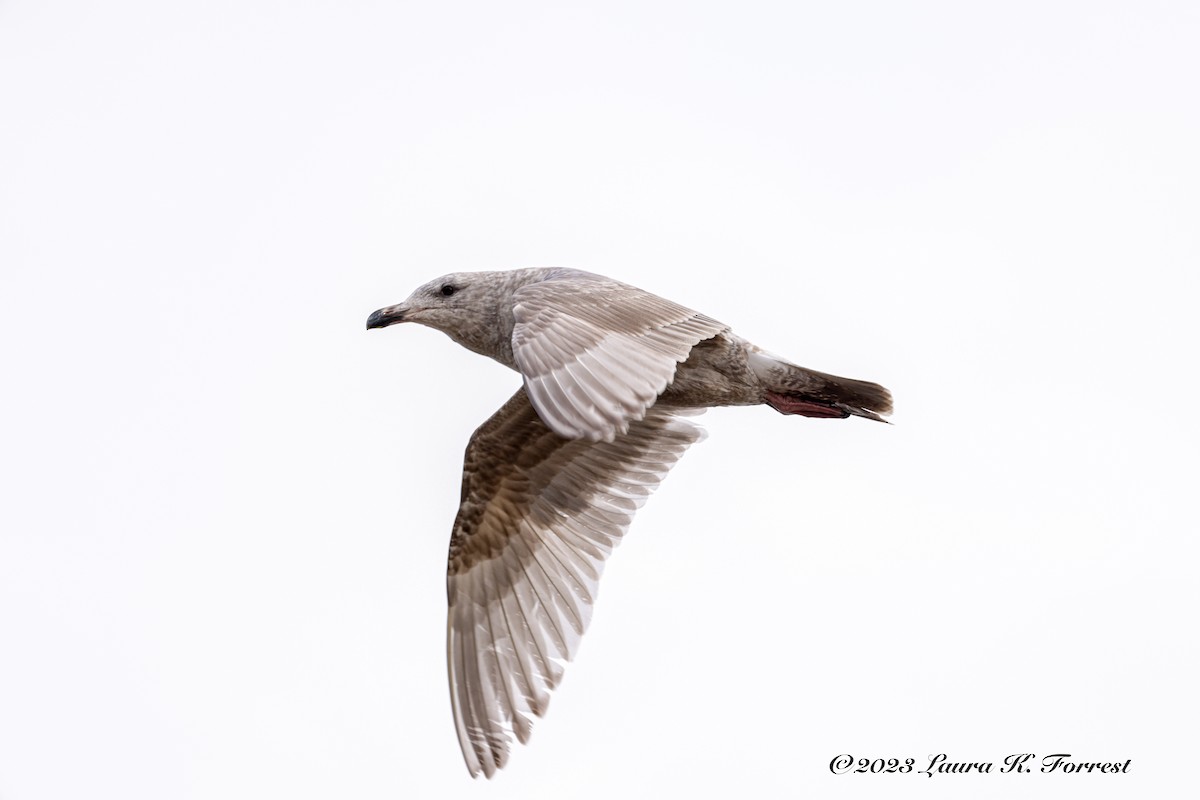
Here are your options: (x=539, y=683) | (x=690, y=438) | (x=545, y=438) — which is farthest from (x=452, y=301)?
(x=539, y=683)

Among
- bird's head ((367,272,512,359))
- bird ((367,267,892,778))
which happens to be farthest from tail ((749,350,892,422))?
bird's head ((367,272,512,359))

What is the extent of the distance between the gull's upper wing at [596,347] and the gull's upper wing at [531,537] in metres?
Answer: 1.07

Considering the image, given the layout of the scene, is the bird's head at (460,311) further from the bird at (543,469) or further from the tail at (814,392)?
the tail at (814,392)

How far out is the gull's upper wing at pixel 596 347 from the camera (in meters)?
6.35

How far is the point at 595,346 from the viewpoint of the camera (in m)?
6.92

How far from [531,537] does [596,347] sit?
2.18m

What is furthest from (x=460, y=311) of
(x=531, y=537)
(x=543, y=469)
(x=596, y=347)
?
(x=596, y=347)

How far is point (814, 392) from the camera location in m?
8.32

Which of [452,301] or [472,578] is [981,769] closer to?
[472,578]

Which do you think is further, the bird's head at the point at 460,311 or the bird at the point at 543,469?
the bird's head at the point at 460,311

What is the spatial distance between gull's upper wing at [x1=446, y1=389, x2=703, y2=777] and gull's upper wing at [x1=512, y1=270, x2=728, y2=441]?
1.07 metres

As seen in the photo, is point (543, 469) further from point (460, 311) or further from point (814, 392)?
point (814, 392)

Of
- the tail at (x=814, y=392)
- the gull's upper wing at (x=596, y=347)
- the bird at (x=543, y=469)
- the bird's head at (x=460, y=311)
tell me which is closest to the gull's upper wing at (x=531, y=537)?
the bird at (x=543, y=469)

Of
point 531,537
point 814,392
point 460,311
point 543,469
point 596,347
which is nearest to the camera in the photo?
point 596,347
